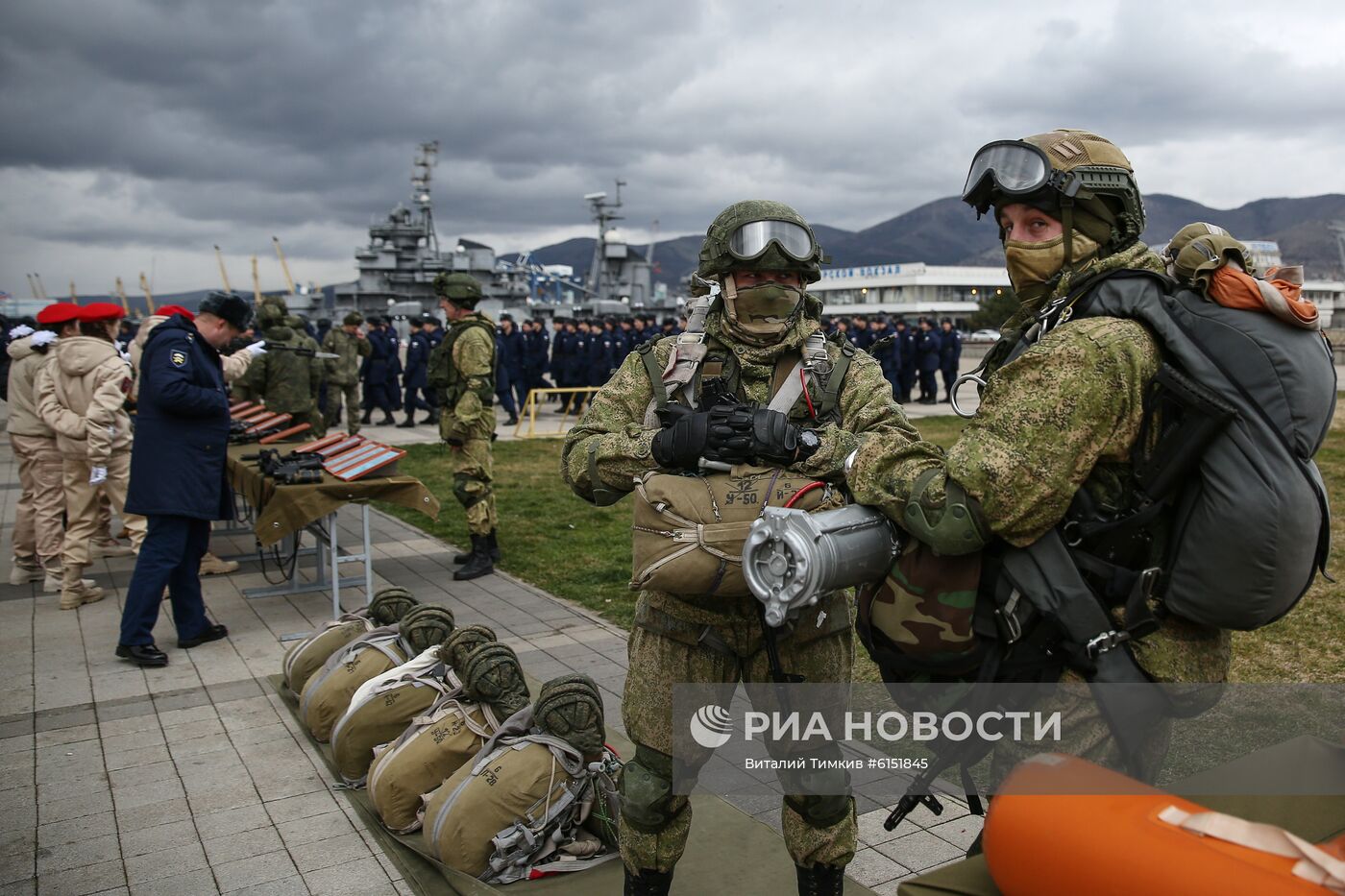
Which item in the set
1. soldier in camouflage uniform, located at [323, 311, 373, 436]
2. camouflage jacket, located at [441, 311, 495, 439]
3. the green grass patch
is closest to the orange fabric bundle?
the green grass patch

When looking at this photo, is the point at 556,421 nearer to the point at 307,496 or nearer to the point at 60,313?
the point at 60,313

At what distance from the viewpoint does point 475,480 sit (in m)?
8.30

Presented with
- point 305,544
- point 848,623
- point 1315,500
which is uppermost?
point 1315,500

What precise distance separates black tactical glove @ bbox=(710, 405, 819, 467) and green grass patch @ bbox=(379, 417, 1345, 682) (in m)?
1.19

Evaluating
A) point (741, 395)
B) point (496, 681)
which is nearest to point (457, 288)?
point (496, 681)

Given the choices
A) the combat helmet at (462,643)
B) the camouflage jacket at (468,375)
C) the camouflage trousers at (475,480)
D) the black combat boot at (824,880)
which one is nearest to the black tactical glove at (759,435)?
the black combat boot at (824,880)

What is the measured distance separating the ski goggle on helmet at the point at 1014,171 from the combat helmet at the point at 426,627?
354cm

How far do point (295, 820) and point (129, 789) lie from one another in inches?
35.1

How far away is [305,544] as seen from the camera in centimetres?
1002

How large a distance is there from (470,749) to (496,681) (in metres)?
0.29

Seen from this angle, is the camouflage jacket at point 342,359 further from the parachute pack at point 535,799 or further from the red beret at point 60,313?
the parachute pack at point 535,799

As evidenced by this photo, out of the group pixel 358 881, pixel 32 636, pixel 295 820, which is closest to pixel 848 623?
pixel 358 881

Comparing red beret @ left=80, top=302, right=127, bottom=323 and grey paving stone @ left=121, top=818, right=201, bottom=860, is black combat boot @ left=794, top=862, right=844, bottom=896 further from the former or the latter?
red beret @ left=80, top=302, right=127, bottom=323

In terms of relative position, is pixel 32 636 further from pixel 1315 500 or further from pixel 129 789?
pixel 1315 500
